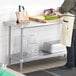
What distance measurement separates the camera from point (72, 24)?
13.5 ft

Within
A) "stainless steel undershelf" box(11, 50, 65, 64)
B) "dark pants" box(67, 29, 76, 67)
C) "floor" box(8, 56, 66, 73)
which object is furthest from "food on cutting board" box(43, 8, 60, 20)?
"floor" box(8, 56, 66, 73)

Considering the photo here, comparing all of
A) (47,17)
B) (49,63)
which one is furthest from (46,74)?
(47,17)

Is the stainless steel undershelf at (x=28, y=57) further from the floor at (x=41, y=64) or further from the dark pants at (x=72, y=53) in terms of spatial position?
the dark pants at (x=72, y=53)

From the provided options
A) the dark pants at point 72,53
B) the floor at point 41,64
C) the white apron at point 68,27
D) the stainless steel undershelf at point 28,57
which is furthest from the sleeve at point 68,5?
the floor at point 41,64

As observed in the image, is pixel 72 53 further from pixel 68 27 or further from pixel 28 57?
pixel 28 57

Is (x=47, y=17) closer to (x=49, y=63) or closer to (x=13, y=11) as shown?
(x=13, y=11)

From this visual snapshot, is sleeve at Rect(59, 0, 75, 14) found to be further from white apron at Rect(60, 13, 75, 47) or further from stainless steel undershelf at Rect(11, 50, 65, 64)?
stainless steel undershelf at Rect(11, 50, 65, 64)

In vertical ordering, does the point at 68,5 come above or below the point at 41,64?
above

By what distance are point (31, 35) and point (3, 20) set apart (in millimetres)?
571

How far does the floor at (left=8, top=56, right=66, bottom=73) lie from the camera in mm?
4374

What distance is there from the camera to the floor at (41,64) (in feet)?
14.4

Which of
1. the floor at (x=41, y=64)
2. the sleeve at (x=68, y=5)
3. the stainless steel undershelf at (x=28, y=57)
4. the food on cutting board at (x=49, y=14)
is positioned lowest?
the floor at (x=41, y=64)

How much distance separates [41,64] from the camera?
4617mm

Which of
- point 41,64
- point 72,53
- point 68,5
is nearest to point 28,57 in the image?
point 41,64
